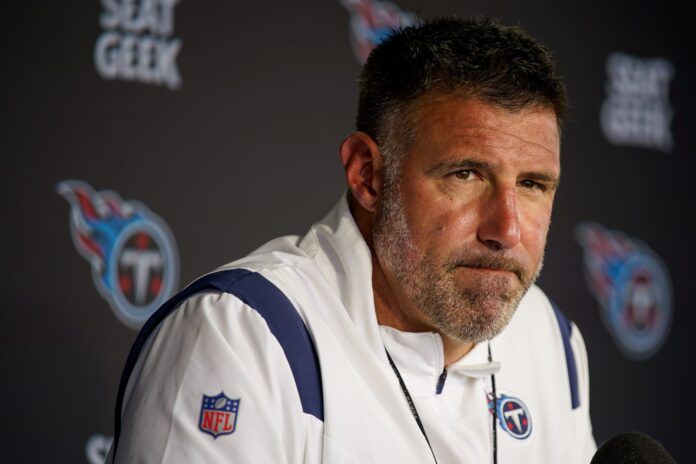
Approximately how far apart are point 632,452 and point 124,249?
1.17 metres

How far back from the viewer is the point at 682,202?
2.74 m

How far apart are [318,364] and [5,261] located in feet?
2.58

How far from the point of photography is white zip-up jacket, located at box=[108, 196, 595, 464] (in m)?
1.11

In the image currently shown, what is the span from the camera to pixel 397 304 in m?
1.39

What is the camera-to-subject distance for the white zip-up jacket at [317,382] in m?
1.11

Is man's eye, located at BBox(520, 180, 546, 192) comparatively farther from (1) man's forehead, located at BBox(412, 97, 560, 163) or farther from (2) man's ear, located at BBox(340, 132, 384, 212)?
(2) man's ear, located at BBox(340, 132, 384, 212)

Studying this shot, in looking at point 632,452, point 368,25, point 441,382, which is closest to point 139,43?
point 368,25

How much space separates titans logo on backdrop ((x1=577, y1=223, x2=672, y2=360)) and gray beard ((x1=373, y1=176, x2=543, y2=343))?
50.4 inches

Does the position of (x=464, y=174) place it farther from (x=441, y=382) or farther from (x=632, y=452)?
(x=632, y=452)

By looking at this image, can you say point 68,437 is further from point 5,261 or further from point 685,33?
point 685,33

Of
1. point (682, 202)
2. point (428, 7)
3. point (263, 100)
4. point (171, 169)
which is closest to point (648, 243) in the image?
point (682, 202)

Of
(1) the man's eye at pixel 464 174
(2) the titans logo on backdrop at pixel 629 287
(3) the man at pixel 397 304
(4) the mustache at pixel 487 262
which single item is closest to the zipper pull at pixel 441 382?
(3) the man at pixel 397 304

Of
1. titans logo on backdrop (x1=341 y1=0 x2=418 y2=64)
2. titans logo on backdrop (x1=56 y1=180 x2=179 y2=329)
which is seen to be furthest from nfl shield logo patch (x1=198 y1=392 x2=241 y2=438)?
titans logo on backdrop (x1=341 y1=0 x2=418 y2=64)

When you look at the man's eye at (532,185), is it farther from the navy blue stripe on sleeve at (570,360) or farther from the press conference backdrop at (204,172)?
the press conference backdrop at (204,172)
